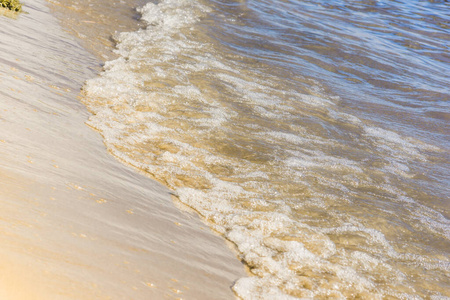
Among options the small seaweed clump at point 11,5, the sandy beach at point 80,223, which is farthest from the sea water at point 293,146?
the small seaweed clump at point 11,5

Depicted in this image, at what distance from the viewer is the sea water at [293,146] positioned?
10.8ft

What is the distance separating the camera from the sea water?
10.8ft

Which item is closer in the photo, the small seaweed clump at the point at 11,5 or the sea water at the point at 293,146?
the sea water at the point at 293,146

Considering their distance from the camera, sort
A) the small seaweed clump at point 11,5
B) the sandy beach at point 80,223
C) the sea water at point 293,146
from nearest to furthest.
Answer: the sandy beach at point 80,223
the sea water at point 293,146
the small seaweed clump at point 11,5

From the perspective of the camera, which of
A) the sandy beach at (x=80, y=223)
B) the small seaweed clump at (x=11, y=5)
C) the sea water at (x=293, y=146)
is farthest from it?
the small seaweed clump at (x=11, y=5)

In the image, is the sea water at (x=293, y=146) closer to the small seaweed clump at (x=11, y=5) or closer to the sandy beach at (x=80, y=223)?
the sandy beach at (x=80, y=223)

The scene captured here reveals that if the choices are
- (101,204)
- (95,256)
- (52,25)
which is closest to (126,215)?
(101,204)

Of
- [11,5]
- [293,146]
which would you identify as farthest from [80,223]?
[11,5]

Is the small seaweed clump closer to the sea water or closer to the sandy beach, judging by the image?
the sea water

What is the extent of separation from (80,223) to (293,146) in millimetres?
2999

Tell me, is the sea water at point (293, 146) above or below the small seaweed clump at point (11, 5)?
below

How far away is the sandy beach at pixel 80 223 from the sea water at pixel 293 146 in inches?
9.8

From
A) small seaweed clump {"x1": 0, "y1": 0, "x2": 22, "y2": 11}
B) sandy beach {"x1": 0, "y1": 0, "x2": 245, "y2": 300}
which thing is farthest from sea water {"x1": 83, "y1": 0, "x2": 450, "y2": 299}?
small seaweed clump {"x1": 0, "y1": 0, "x2": 22, "y2": 11}

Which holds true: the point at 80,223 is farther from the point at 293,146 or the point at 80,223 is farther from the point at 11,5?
the point at 11,5
